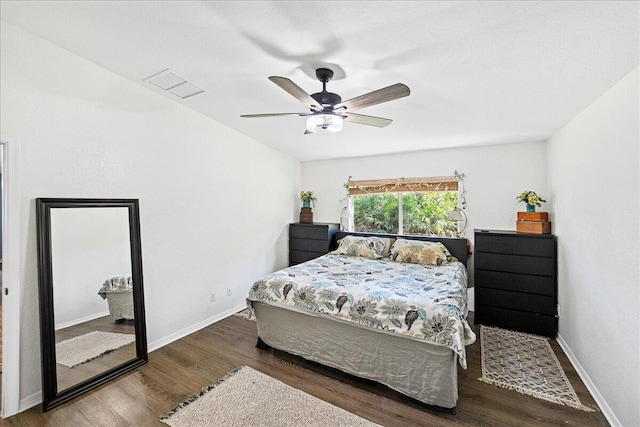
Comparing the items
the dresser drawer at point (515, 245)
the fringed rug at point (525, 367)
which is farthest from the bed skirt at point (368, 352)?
the dresser drawer at point (515, 245)

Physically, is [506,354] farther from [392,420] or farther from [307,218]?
[307,218]

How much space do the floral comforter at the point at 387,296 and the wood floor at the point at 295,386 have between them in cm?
51

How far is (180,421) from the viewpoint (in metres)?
1.86

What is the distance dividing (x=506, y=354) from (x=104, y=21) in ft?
13.8

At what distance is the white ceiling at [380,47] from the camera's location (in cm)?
144

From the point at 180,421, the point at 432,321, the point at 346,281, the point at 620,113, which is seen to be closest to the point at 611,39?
the point at 620,113

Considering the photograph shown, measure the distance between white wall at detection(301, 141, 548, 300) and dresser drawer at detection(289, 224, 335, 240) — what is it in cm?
113

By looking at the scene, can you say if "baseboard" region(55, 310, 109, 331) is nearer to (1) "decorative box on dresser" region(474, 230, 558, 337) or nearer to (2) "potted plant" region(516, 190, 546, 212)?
(1) "decorative box on dresser" region(474, 230, 558, 337)

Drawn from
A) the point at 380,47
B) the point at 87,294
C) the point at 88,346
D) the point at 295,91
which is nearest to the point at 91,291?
the point at 87,294

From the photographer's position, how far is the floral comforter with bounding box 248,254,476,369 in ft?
6.38

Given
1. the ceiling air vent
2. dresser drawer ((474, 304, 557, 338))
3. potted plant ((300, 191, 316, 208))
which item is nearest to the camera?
the ceiling air vent

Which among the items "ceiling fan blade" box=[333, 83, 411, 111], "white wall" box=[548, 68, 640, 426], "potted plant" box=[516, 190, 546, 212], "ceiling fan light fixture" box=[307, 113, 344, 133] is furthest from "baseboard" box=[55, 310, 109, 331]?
"potted plant" box=[516, 190, 546, 212]

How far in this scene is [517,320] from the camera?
3.15 metres

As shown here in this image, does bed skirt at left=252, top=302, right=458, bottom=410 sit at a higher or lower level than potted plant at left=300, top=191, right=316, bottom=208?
lower
